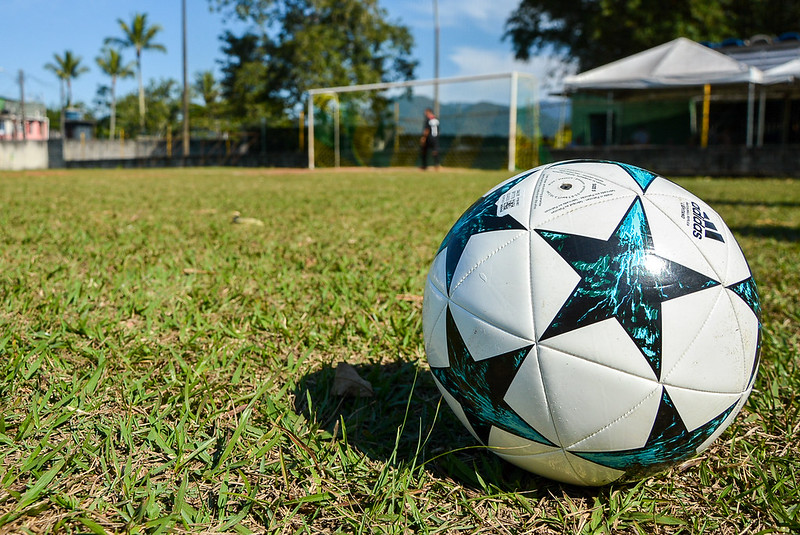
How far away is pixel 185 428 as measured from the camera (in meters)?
Result: 1.86

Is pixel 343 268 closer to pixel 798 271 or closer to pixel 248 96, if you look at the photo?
pixel 798 271

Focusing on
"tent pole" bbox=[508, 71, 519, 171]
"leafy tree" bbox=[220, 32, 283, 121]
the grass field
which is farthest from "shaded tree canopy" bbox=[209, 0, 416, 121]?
the grass field

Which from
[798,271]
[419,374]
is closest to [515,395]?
[419,374]

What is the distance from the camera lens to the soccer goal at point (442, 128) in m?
20.7

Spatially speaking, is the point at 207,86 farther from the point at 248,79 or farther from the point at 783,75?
the point at 783,75

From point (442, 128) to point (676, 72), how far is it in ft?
27.9

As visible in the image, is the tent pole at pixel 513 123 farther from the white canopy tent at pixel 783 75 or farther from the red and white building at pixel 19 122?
the red and white building at pixel 19 122

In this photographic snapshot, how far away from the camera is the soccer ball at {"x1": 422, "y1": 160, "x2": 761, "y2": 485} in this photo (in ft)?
4.81

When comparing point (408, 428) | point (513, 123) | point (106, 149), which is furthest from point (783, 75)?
point (106, 149)

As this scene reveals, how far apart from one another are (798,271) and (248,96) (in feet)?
115

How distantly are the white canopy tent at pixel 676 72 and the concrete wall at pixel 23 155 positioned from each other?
24.4 metres

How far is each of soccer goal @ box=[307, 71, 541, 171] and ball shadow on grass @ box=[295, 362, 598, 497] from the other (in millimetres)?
18036

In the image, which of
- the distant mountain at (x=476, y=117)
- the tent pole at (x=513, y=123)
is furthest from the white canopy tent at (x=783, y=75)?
the tent pole at (x=513, y=123)

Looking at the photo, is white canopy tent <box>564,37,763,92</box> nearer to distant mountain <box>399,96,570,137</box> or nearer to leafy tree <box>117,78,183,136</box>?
distant mountain <box>399,96,570,137</box>
